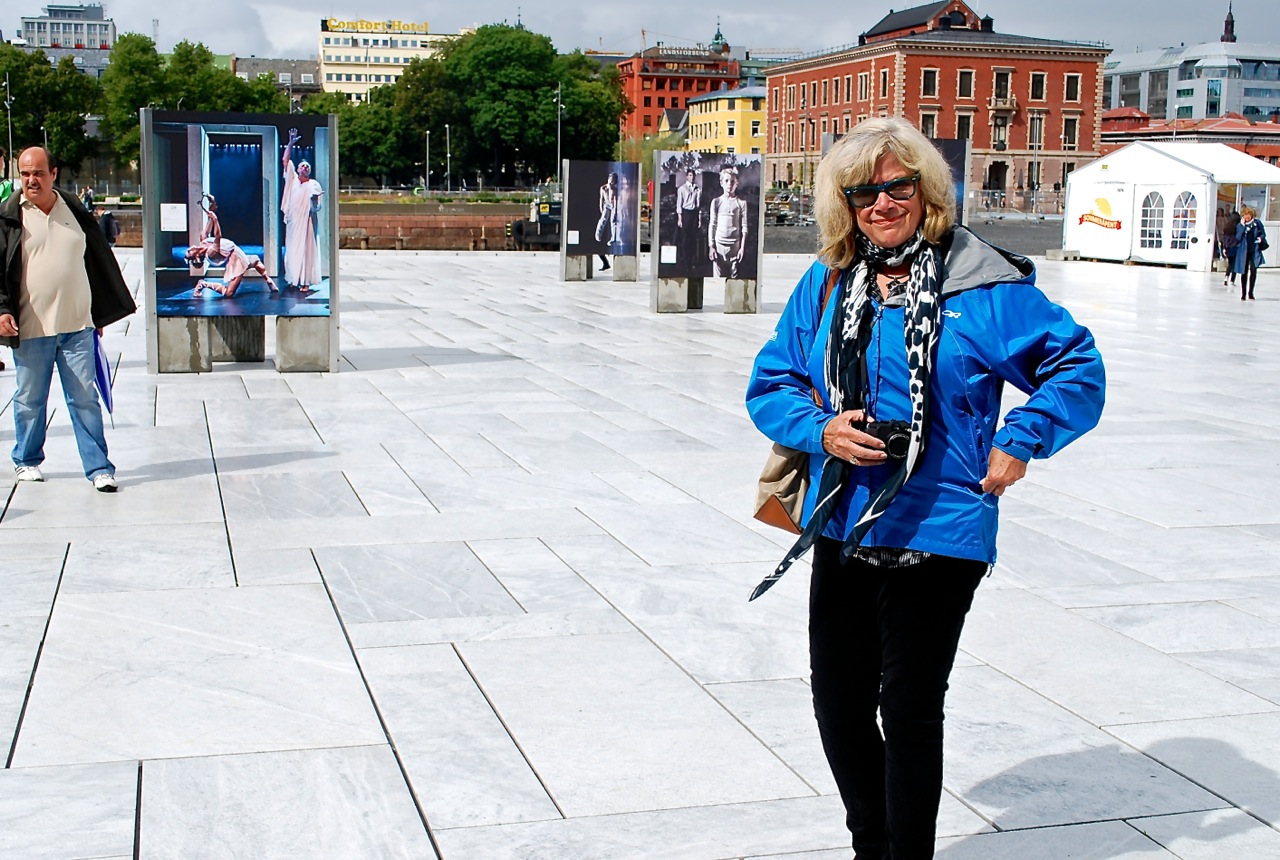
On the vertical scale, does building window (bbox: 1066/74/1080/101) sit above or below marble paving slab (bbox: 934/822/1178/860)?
above

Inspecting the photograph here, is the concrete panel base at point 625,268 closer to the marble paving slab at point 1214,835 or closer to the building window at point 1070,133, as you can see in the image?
the marble paving slab at point 1214,835

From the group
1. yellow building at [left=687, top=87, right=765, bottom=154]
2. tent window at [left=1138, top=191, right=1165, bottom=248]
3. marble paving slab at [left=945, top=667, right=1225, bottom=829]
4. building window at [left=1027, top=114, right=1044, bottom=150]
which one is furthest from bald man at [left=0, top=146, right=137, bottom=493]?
yellow building at [left=687, top=87, right=765, bottom=154]

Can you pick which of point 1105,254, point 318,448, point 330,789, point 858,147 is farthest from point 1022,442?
point 1105,254

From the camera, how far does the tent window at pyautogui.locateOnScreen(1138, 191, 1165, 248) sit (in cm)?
3153

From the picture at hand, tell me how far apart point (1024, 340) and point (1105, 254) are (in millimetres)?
32245

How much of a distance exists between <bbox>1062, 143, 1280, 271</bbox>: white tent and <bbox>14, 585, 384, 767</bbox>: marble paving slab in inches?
1089

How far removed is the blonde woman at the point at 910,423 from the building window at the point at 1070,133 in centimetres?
10330

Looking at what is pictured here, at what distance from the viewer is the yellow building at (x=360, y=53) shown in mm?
189875

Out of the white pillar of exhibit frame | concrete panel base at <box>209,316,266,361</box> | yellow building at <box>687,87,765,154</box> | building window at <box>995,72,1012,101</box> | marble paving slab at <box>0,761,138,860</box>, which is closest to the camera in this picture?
marble paving slab at <box>0,761,138,860</box>

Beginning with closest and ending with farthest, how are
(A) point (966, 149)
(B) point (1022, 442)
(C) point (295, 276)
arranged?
(B) point (1022, 442) → (C) point (295, 276) → (A) point (966, 149)

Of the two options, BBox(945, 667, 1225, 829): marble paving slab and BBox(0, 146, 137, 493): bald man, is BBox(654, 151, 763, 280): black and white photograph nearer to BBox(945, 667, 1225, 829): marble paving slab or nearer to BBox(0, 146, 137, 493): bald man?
BBox(0, 146, 137, 493): bald man

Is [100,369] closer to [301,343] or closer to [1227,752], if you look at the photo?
[301,343]

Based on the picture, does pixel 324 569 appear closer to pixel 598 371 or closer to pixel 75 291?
pixel 75 291

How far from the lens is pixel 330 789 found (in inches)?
152
